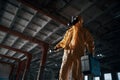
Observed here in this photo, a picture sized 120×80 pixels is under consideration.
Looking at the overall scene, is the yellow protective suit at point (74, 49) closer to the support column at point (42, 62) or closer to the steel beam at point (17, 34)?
the support column at point (42, 62)

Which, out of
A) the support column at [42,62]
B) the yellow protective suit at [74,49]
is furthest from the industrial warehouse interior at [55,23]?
the yellow protective suit at [74,49]

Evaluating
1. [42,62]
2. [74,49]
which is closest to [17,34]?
[42,62]

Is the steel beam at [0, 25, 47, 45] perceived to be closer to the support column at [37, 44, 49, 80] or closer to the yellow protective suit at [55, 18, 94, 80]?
the support column at [37, 44, 49, 80]

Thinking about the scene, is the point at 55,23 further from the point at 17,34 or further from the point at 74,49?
the point at 74,49

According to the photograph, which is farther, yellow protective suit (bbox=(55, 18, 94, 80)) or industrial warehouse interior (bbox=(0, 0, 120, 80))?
industrial warehouse interior (bbox=(0, 0, 120, 80))

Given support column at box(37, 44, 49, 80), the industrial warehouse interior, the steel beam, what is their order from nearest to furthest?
the industrial warehouse interior → the steel beam → support column at box(37, 44, 49, 80)

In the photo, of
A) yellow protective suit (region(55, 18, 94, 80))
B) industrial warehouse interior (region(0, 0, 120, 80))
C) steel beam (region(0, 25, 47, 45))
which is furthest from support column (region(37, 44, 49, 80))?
yellow protective suit (region(55, 18, 94, 80))

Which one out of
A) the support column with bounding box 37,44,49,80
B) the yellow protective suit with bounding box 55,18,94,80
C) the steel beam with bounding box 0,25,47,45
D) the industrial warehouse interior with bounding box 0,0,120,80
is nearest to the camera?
the yellow protective suit with bounding box 55,18,94,80

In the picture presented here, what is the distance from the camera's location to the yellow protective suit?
12.3 ft

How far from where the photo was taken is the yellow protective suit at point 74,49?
147 inches

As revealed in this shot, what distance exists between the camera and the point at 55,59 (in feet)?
46.3

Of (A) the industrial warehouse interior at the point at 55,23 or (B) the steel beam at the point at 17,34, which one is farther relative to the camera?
(B) the steel beam at the point at 17,34

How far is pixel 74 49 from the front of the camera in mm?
4008

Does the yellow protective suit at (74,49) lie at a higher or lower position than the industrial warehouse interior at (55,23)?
lower
